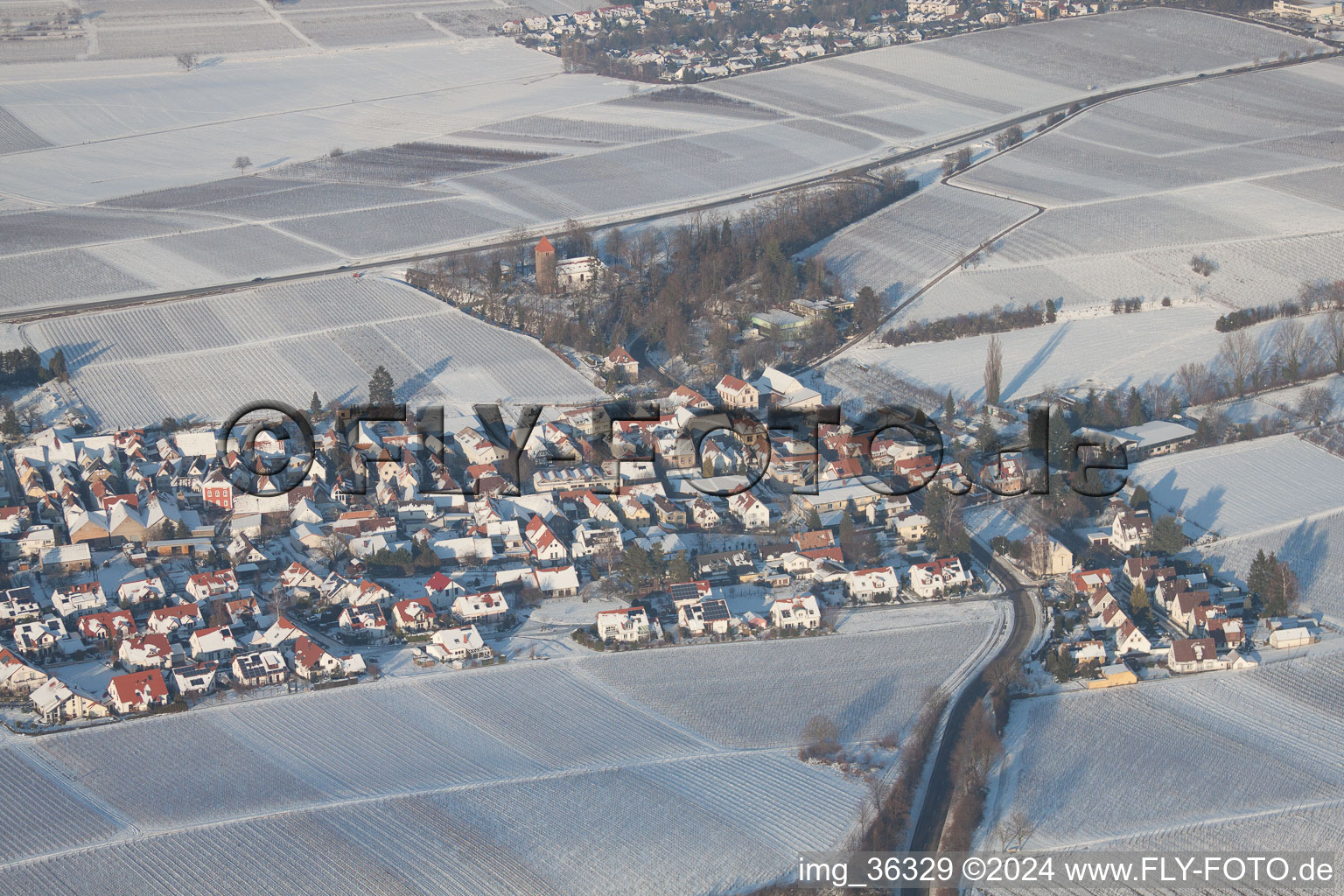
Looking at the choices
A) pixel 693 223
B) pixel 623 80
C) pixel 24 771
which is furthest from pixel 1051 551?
pixel 623 80

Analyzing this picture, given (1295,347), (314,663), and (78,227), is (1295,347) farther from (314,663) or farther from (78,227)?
(78,227)

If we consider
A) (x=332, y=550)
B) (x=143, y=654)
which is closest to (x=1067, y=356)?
(x=332, y=550)

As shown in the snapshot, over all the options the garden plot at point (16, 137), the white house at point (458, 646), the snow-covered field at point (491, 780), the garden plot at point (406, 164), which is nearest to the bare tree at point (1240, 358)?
the snow-covered field at point (491, 780)

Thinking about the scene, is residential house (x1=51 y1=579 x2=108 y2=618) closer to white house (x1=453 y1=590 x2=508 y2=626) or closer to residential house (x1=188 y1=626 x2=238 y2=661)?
residential house (x1=188 y1=626 x2=238 y2=661)

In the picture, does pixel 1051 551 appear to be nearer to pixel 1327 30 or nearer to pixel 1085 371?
pixel 1085 371

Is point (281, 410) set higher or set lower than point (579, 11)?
lower

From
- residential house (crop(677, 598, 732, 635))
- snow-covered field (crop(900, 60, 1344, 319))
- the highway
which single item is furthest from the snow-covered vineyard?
residential house (crop(677, 598, 732, 635))

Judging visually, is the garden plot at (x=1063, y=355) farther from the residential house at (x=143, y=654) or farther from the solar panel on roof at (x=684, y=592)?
the residential house at (x=143, y=654)

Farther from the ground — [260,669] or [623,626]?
[623,626]
